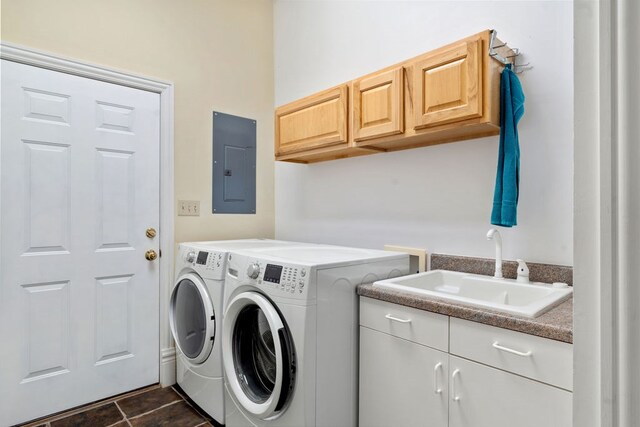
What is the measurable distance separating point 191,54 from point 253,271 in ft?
5.99

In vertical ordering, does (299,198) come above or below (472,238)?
above

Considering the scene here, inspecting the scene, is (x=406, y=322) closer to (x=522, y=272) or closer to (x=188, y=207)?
(x=522, y=272)

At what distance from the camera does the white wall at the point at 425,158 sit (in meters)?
1.56

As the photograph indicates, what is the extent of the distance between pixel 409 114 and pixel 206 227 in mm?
1680

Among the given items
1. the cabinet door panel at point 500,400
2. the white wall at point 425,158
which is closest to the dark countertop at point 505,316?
the cabinet door panel at point 500,400

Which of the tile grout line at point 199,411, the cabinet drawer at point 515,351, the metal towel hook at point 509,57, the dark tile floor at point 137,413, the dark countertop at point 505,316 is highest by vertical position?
the metal towel hook at point 509,57

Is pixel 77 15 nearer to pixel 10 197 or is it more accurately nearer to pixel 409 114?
pixel 10 197

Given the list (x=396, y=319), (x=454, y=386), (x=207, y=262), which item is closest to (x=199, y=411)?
(x=207, y=262)

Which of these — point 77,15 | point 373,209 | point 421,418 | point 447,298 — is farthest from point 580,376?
point 77,15

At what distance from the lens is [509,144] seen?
1.55 meters

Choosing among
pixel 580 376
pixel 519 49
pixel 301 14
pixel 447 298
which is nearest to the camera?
pixel 580 376

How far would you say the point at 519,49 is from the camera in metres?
1.66

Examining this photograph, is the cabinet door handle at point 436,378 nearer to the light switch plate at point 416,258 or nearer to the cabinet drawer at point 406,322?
the cabinet drawer at point 406,322

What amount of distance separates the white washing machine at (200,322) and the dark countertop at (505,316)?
957 millimetres
